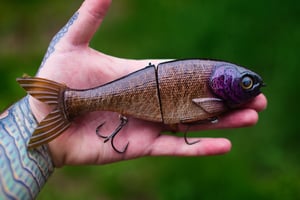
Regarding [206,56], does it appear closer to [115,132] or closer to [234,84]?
[234,84]

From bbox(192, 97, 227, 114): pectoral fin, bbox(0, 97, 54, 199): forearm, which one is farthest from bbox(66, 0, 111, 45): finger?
bbox(192, 97, 227, 114): pectoral fin

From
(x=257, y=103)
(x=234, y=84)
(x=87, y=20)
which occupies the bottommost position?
(x=257, y=103)

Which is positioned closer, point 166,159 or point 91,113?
point 91,113

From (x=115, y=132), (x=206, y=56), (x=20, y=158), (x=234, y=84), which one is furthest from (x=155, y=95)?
(x=206, y=56)

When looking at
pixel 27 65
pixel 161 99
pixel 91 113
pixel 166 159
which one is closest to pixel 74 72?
pixel 91 113

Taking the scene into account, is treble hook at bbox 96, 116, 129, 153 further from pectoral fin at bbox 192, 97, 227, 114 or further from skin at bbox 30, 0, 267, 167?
pectoral fin at bbox 192, 97, 227, 114

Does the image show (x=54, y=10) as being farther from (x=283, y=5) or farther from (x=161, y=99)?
(x=161, y=99)
